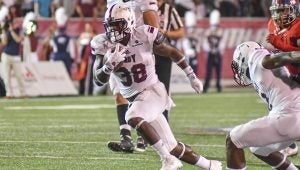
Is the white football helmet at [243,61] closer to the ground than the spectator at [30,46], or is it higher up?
higher up

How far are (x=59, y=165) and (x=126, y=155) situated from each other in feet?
3.10

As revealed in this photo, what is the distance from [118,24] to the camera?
675 cm

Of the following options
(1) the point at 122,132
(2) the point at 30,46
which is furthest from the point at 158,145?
(2) the point at 30,46

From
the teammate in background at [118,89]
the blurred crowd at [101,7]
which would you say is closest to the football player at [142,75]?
the teammate in background at [118,89]

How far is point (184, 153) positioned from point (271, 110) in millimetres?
835

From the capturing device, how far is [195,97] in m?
16.3

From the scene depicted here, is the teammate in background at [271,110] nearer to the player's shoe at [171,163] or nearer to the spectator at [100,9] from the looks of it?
Result: the player's shoe at [171,163]

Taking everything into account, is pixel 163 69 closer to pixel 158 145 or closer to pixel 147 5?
pixel 147 5

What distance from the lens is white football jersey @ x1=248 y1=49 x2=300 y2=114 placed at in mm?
5770

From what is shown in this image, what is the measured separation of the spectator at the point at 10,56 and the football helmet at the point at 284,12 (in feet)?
32.0

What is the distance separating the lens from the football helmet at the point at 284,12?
613cm

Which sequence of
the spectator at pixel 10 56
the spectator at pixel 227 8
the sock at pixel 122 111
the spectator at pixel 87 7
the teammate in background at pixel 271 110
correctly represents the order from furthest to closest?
the spectator at pixel 227 8, the spectator at pixel 87 7, the spectator at pixel 10 56, the sock at pixel 122 111, the teammate in background at pixel 271 110

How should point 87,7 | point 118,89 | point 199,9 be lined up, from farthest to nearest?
point 199,9, point 87,7, point 118,89

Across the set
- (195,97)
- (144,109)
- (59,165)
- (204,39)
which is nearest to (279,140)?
(144,109)
